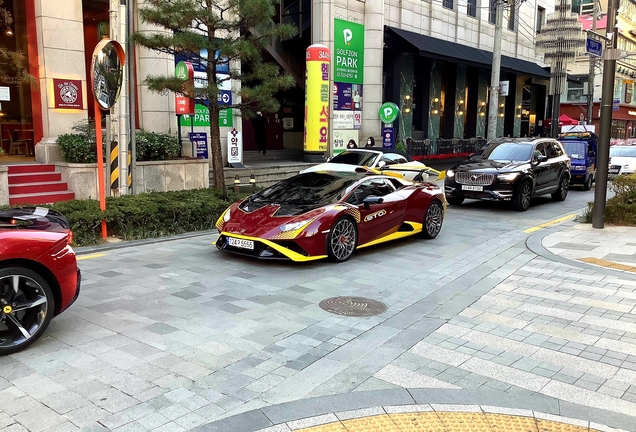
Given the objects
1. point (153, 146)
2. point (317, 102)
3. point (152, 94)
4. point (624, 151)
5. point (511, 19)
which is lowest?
point (624, 151)

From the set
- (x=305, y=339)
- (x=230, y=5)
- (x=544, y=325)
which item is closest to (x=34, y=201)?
(x=230, y=5)

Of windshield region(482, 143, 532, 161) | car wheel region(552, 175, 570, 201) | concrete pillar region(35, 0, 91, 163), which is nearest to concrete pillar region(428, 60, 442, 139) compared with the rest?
car wheel region(552, 175, 570, 201)

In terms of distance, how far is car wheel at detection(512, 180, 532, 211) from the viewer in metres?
13.8

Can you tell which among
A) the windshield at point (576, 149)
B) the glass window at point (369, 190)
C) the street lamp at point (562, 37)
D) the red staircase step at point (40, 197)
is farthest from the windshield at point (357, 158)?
the street lamp at point (562, 37)

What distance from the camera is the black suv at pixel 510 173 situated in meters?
13.7

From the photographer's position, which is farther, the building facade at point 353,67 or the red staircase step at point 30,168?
the building facade at point 353,67

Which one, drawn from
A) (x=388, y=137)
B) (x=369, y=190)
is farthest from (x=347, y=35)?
(x=369, y=190)

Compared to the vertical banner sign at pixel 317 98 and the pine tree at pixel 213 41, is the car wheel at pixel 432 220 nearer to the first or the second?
the pine tree at pixel 213 41

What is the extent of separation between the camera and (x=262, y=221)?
7770 millimetres

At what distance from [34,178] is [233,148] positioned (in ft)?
21.0

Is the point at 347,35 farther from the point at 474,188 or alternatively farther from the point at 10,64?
the point at 10,64

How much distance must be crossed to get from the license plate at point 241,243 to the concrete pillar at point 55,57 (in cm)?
717

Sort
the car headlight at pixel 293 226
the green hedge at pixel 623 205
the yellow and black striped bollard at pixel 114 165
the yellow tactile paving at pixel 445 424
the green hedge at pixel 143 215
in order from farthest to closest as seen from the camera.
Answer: the green hedge at pixel 623 205, the yellow and black striped bollard at pixel 114 165, the green hedge at pixel 143 215, the car headlight at pixel 293 226, the yellow tactile paving at pixel 445 424

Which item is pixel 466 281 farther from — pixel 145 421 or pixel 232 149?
pixel 232 149
